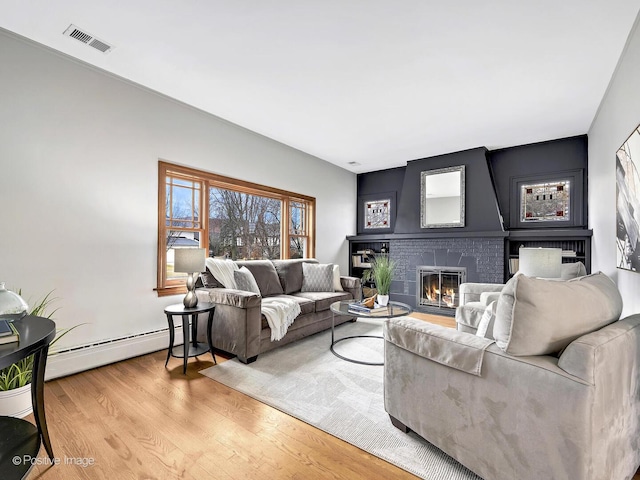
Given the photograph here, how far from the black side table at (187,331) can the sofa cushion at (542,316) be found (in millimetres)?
2405

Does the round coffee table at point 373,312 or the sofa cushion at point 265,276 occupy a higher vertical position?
the sofa cushion at point 265,276

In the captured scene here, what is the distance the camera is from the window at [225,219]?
3400 millimetres

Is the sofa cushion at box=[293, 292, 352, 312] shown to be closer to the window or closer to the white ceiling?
the window

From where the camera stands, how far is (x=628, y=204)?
7.26 ft

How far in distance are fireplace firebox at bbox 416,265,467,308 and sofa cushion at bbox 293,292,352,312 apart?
5.68 feet

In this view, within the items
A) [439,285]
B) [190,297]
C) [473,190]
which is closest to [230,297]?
[190,297]

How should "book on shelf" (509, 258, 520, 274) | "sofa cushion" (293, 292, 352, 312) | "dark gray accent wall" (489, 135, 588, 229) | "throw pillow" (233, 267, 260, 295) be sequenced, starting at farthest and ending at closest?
"book on shelf" (509, 258, 520, 274), "dark gray accent wall" (489, 135, 588, 229), "sofa cushion" (293, 292, 352, 312), "throw pillow" (233, 267, 260, 295)

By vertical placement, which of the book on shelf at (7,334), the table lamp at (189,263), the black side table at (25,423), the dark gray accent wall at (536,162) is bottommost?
the black side table at (25,423)

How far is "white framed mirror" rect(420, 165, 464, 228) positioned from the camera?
5074 millimetres

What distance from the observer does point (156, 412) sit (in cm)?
204

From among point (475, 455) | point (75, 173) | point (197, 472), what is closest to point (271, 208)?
point (75, 173)

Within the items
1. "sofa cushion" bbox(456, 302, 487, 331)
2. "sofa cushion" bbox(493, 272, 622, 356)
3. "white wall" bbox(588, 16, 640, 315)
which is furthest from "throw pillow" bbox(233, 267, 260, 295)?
"white wall" bbox(588, 16, 640, 315)

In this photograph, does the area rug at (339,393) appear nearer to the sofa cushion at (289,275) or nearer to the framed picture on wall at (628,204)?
the sofa cushion at (289,275)

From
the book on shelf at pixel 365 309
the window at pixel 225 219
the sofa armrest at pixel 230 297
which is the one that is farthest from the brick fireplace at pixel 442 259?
the sofa armrest at pixel 230 297
